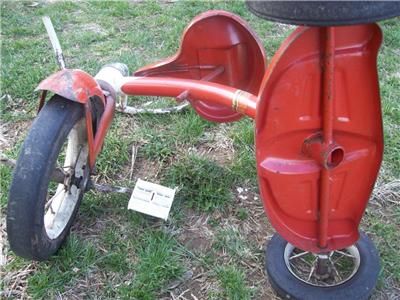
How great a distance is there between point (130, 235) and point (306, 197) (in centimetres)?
68

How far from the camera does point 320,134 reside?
1330mm

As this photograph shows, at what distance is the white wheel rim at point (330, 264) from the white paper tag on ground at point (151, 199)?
46 cm

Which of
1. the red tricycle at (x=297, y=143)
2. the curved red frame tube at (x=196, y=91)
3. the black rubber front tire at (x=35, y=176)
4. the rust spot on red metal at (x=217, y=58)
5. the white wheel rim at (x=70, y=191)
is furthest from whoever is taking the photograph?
the rust spot on red metal at (x=217, y=58)

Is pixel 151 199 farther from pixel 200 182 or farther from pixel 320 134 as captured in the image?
pixel 320 134

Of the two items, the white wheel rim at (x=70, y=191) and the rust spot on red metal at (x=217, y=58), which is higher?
the rust spot on red metal at (x=217, y=58)

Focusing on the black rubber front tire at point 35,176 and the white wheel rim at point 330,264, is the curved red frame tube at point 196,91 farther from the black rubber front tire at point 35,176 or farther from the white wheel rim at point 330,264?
the white wheel rim at point 330,264

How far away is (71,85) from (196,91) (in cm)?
41

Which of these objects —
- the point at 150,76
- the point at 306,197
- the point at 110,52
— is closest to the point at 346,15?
the point at 306,197

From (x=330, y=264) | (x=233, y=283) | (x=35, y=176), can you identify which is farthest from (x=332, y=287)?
(x=35, y=176)

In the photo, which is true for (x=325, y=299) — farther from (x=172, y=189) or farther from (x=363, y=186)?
(x=172, y=189)

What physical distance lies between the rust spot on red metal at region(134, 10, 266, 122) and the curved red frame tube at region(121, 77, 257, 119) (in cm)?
17

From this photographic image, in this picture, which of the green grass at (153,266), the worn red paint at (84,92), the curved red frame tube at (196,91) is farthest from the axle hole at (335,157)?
the worn red paint at (84,92)

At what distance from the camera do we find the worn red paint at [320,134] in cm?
124

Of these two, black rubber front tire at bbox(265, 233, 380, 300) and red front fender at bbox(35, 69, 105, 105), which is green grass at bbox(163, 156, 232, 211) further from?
red front fender at bbox(35, 69, 105, 105)
